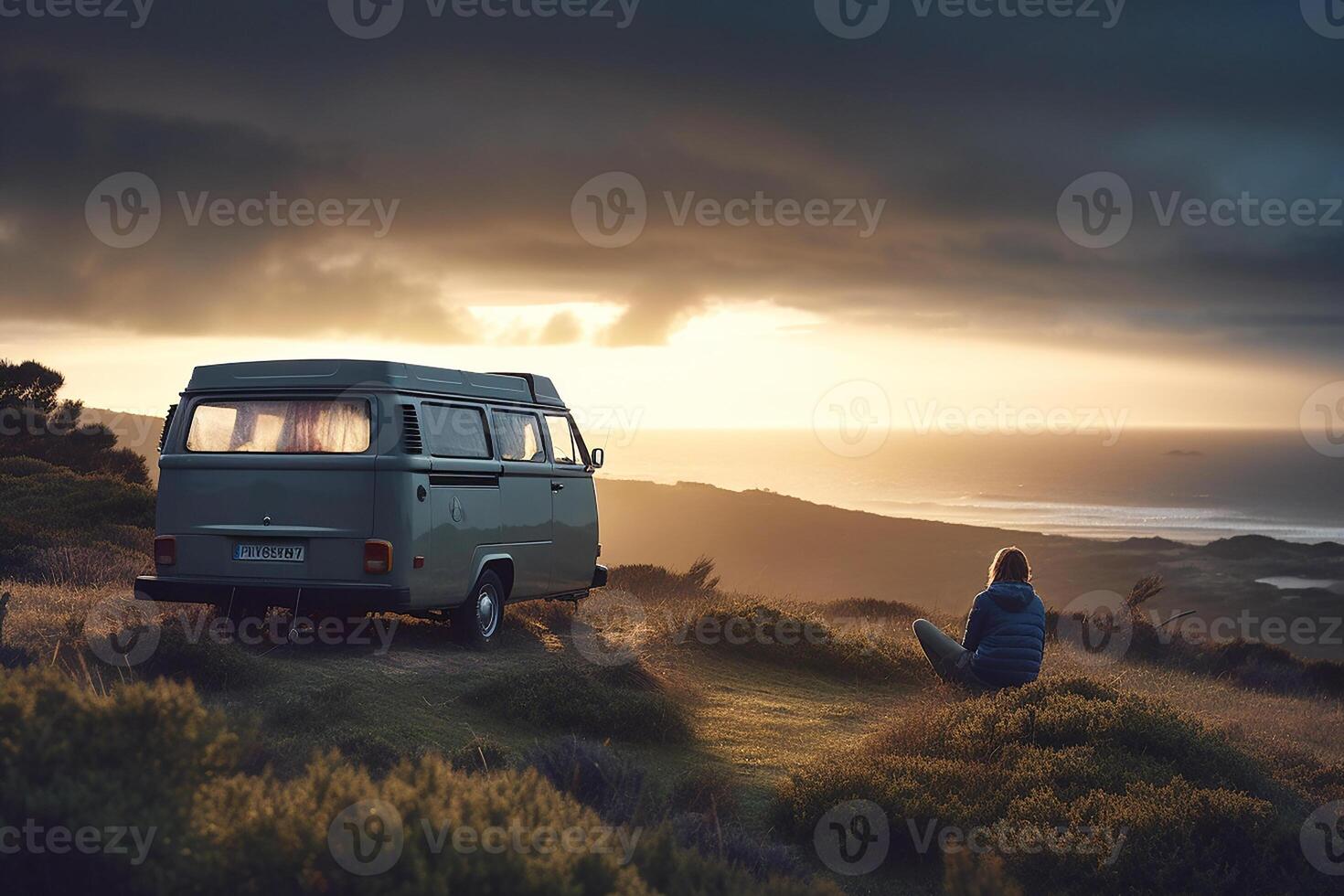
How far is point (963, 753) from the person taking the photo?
8.73m

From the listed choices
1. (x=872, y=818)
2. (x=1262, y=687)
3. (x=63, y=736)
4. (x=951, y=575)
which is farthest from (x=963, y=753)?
(x=951, y=575)

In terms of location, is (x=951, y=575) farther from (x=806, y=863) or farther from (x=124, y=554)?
(x=806, y=863)

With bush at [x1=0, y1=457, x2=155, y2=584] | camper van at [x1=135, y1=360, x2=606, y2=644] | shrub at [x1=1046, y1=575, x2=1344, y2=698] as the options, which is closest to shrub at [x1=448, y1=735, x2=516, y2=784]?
camper van at [x1=135, y1=360, x2=606, y2=644]

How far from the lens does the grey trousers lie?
10.7m

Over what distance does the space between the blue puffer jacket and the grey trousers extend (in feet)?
0.73

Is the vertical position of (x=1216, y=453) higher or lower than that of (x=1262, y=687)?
higher

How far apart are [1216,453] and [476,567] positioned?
181 metres

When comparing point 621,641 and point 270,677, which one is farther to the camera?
point 621,641

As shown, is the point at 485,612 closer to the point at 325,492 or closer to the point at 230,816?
the point at 325,492

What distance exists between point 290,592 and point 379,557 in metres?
0.87

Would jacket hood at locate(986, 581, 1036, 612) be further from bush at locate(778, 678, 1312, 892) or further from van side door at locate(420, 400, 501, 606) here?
van side door at locate(420, 400, 501, 606)

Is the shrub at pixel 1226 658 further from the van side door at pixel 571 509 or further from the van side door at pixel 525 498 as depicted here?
the van side door at pixel 525 498

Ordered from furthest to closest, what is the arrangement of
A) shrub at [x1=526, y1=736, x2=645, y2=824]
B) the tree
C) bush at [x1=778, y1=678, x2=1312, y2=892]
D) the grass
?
the tree → bush at [x1=778, y1=678, x2=1312, y2=892] → shrub at [x1=526, y1=736, x2=645, y2=824] → the grass

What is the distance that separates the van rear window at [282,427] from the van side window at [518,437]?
6.08 feet
